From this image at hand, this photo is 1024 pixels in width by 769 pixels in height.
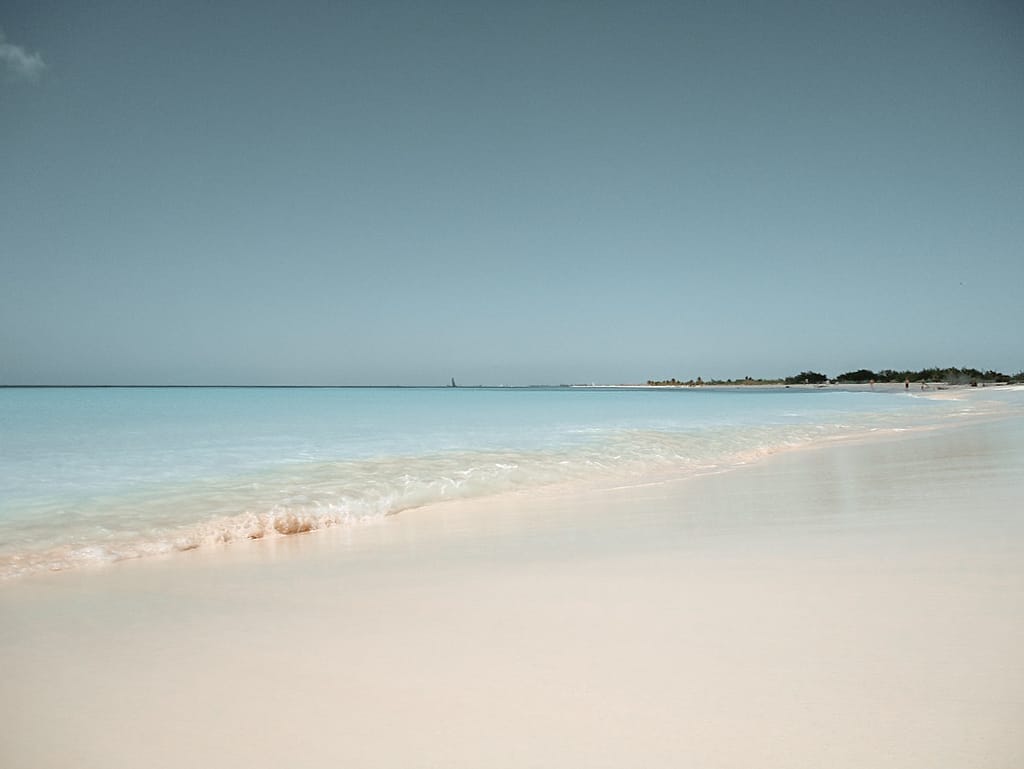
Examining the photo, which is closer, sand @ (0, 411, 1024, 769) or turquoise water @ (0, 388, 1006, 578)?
sand @ (0, 411, 1024, 769)

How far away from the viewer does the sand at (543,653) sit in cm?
167

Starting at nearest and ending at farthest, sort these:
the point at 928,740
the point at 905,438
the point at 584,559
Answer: the point at 928,740
the point at 584,559
the point at 905,438

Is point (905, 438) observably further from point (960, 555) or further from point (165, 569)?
point (165, 569)

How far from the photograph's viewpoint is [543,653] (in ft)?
7.39

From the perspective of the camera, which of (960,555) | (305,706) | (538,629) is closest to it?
(305,706)

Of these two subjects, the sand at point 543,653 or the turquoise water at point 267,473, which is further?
the turquoise water at point 267,473

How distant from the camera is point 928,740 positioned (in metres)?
1.58

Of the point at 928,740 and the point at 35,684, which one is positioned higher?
the point at 928,740

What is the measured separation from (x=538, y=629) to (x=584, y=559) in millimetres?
1246

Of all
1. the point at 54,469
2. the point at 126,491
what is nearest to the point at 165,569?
the point at 126,491

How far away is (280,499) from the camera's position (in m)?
6.05

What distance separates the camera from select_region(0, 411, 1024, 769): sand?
5.47 feet

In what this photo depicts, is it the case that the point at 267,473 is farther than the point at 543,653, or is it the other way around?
the point at 267,473

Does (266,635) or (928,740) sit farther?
(266,635)
